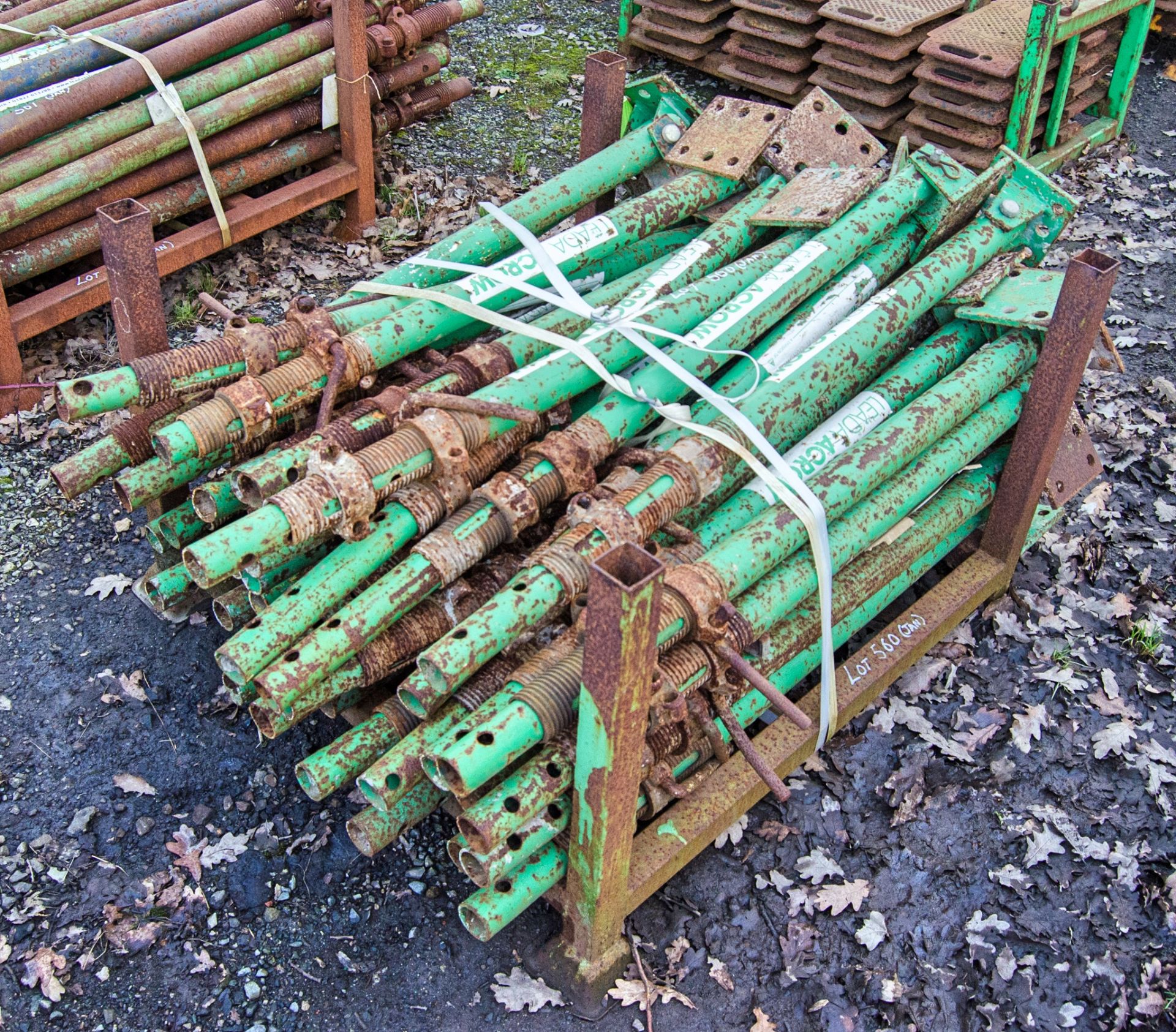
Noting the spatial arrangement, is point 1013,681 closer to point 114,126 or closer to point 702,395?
point 702,395

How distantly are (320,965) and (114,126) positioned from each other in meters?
4.66

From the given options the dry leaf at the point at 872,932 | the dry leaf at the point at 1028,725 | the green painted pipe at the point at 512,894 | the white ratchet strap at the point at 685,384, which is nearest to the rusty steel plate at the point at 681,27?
the white ratchet strap at the point at 685,384

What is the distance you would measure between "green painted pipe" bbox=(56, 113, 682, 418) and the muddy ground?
1.40 metres

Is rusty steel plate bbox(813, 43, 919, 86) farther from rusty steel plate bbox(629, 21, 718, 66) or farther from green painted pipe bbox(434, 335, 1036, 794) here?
green painted pipe bbox(434, 335, 1036, 794)

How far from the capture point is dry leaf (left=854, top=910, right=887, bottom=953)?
149 inches

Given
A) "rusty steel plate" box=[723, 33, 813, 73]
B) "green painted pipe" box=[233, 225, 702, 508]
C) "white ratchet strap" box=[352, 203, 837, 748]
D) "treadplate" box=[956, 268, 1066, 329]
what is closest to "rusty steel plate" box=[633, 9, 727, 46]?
"rusty steel plate" box=[723, 33, 813, 73]

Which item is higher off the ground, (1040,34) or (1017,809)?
(1040,34)

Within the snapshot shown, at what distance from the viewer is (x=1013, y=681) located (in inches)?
185

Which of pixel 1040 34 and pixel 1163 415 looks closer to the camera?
pixel 1163 415

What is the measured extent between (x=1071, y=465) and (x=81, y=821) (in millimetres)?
4325

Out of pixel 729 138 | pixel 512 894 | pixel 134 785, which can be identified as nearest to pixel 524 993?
pixel 512 894

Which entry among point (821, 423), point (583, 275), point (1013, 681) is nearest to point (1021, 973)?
point (1013, 681)

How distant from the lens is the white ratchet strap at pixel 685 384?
3.57 m

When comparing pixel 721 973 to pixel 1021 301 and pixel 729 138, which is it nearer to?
pixel 1021 301
